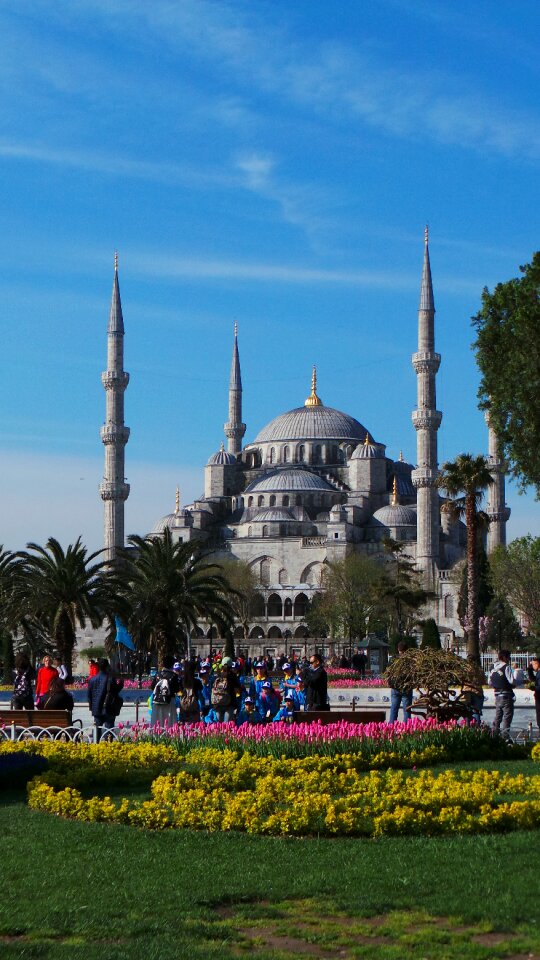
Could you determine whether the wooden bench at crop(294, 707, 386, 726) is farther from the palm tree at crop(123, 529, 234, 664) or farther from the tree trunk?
the tree trunk

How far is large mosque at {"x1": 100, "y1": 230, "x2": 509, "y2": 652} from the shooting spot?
61906 mm

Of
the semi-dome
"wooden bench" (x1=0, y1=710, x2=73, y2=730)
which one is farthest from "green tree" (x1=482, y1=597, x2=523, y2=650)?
"wooden bench" (x1=0, y1=710, x2=73, y2=730)

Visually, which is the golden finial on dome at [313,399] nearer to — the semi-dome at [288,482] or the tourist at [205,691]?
the semi-dome at [288,482]

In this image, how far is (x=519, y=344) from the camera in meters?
22.3

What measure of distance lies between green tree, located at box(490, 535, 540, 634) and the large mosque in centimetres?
783

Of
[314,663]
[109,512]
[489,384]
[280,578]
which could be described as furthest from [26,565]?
[280,578]

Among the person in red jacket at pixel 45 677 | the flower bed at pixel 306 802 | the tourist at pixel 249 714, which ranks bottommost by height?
the flower bed at pixel 306 802

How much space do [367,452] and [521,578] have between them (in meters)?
31.9

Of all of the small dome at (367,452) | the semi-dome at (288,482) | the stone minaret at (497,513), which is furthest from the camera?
the small dome at (367,452)

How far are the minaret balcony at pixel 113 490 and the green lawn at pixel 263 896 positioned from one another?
54.0 meters

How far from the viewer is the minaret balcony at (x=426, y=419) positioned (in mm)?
61375

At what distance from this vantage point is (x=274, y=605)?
70.2 m

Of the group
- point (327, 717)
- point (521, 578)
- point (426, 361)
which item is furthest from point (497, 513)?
point (327, 717)

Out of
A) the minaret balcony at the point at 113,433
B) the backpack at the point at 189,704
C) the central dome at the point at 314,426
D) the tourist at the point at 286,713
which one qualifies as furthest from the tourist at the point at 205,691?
the central dome at the point at 314,426
